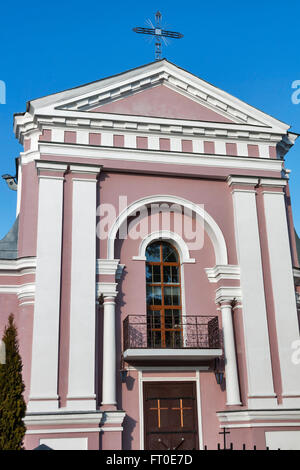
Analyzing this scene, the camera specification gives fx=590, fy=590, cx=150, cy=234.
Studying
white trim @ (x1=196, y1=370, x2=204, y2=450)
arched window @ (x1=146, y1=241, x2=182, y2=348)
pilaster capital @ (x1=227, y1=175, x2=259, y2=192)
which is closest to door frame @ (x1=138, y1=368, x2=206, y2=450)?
white trim @ (x1=196, y1=370, x2=204, y2=450)

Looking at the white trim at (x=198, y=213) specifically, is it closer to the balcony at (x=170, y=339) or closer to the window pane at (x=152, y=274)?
the window pane at (x=152, y=274)

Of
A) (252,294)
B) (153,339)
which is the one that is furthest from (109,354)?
(252,294)

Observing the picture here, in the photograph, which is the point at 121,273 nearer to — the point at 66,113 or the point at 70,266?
the point at 70,266

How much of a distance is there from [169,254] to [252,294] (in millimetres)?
2412

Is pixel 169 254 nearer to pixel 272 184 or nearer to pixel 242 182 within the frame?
pixel 242 182

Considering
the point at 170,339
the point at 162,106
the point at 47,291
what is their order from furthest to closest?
the point at 162,106
the point at 170,339
the point at 47,291

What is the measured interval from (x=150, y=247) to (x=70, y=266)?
7.86 feet

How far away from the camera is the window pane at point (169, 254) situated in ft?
51.4

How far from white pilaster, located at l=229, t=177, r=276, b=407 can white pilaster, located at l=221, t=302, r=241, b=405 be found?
0.32 metres

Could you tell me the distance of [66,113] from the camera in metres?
15.4

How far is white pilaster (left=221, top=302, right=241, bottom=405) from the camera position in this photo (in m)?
14.2

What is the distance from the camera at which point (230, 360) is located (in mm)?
14461

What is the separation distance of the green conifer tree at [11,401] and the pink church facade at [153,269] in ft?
6.88
